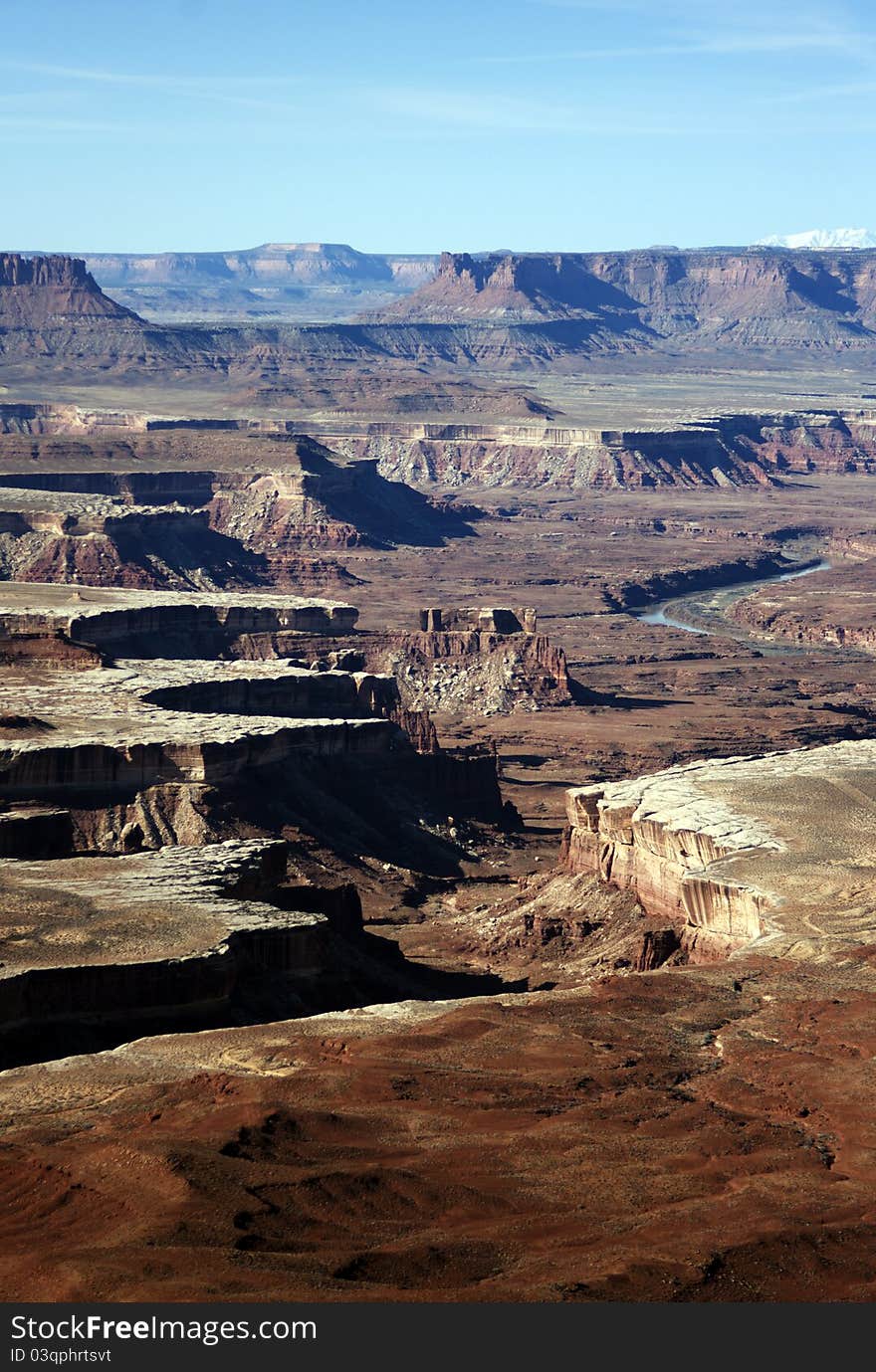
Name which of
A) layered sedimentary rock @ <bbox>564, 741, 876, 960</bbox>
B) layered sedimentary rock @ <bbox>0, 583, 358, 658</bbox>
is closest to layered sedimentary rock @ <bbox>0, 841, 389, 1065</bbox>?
layered sedimentary rock @ <bbox>564, 741, 876, 960</bbox>

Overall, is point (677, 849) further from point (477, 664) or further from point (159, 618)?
point (477, 664)

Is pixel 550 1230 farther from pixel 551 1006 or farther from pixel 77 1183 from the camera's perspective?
pixel 551 1006

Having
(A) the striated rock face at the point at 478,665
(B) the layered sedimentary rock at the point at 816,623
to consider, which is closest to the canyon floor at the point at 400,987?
(A) the striated rock face at the point at 478,665

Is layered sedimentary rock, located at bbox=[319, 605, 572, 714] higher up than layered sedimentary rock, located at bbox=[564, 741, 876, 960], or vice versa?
layered sedimentary rock, located at bbox=[564, 741, 876, 960]

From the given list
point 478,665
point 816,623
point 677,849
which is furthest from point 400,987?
point 816,623

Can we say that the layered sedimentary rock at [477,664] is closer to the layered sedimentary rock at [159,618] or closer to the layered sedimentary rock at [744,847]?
the layered sedimentary rock at [159,618]

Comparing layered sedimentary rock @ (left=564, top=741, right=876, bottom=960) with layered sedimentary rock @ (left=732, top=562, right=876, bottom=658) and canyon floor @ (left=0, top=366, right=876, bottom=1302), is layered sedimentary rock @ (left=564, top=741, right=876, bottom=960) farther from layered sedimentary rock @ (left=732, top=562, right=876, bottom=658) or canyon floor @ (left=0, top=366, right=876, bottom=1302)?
layered sedimentary rock @ (left=732, top=562, right=876, bottom=658)
